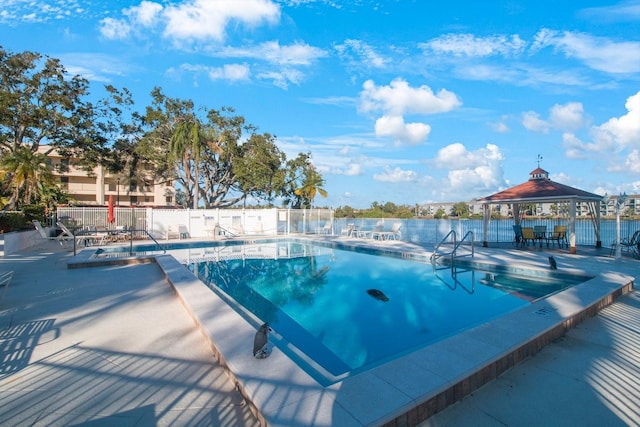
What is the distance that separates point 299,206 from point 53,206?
17.9 metres

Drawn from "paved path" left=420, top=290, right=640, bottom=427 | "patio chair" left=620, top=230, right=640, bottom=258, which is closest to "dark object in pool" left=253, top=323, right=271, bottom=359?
"paved path" left=420, top=290, right=640, bottom=427

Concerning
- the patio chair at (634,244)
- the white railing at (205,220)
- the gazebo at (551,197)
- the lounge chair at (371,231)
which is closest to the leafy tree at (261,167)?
the white railing at (205,220)

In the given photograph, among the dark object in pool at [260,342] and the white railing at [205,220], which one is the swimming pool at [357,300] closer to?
the dark object in pool at [260,342]

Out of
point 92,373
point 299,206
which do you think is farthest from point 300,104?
point 92,373

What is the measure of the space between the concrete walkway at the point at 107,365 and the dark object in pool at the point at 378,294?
4.03 m

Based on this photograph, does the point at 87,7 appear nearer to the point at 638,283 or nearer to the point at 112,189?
the point at 638,283

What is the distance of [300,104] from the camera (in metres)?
26.5

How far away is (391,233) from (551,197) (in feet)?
22.0

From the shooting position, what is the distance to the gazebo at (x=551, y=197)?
11.6 metres

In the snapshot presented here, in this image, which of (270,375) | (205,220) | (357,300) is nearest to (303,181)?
(205,220)

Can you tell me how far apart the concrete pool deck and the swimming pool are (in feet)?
2.85

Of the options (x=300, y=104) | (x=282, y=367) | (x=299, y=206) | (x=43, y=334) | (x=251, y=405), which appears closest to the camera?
(x=251, y=405)

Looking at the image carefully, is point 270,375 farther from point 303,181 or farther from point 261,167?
point 303,181

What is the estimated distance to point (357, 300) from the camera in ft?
24.1
